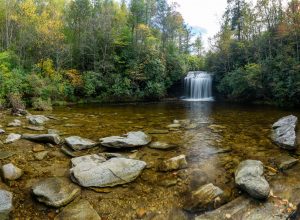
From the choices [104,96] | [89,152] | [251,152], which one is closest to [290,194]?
[251,152]

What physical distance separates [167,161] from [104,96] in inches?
658

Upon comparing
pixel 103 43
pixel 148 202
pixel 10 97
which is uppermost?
pixel 103 43

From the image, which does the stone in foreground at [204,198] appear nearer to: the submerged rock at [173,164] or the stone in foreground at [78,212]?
the submerged rock at [173,164]

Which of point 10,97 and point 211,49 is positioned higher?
point 211,49

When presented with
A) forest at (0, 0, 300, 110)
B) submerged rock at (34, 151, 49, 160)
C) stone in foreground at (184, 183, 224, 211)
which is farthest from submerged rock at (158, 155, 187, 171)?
forest at (0, 0, 300, 110)

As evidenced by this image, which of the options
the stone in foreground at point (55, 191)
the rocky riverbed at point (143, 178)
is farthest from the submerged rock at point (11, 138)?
the stone in foreground at point (55, 191)

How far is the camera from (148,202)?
3438mm

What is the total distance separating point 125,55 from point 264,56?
12.3 metres

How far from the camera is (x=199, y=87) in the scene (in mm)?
24734

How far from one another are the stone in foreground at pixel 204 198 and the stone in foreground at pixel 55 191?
5.59ft

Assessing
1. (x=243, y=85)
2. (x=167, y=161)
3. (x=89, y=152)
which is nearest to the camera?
(x=167, y=161)

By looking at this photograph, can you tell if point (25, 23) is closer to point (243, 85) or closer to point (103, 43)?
point (103, 43)

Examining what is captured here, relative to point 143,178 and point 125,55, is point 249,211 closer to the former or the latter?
point 143,178

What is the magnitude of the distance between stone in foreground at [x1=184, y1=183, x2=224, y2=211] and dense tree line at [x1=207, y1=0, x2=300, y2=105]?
12.8 metres
